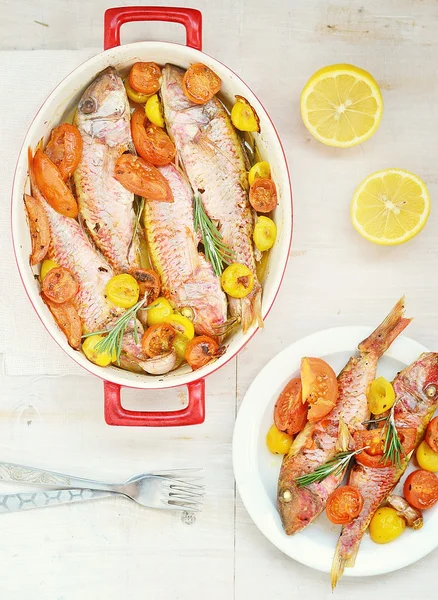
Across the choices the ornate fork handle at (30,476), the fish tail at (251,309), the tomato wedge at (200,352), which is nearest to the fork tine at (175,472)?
the ornate fork handle at (30,476)

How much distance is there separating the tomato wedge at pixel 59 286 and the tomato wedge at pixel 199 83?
532 mm

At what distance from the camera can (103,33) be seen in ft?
7.15

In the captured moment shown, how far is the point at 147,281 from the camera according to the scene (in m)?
2.04

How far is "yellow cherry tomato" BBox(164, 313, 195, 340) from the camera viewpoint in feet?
6.63

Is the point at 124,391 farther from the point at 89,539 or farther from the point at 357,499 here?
the point at 357,499

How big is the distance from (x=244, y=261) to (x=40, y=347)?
0.61 m

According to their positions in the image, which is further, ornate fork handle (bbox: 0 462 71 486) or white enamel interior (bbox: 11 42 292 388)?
ornate fork handle (bbox: 0 462 71 486)

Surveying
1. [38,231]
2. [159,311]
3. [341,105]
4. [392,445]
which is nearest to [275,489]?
[392,445]

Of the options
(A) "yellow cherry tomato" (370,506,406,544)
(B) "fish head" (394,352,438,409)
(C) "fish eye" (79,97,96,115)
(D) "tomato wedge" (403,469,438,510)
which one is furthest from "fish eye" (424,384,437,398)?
(C) "fish eye" (79,97,96,115)

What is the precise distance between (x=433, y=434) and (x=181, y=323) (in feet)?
2.32

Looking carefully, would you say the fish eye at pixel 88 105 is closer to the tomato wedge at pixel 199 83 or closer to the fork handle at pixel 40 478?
the tomato wedge at pixel 199 83

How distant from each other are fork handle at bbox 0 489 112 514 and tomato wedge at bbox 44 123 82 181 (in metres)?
0.83

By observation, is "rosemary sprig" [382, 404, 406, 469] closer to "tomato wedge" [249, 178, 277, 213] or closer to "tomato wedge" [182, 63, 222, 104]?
"tomato wedge" [249, 178, 277, 213]

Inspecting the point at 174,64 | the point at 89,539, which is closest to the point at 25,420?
the point at 89,539
